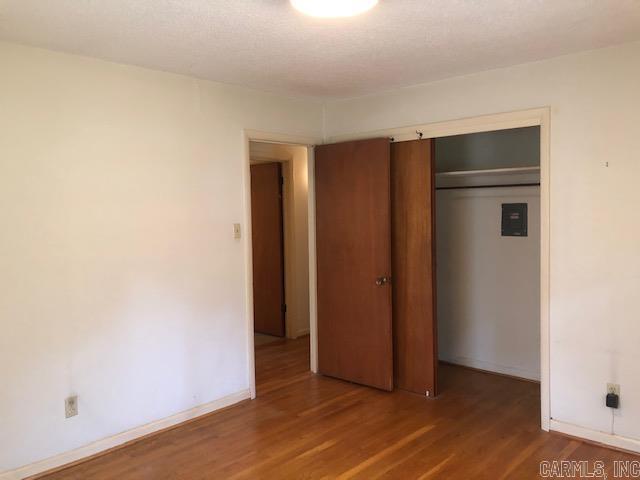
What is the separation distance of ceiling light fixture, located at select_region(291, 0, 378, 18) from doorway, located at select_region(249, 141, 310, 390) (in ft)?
11.0

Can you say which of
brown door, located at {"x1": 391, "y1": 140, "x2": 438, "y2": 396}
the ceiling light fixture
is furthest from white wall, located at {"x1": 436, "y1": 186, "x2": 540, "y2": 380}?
the ceiling light fixture

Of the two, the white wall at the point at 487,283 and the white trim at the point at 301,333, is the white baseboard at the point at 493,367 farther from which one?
the white trim at the point at 301,333

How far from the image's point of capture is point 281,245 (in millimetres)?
5941

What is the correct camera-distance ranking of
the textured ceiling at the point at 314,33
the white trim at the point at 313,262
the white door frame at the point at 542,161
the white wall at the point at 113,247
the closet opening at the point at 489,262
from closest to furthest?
the textured ceiling at the point at 314,33
the white wall at the point at 113,247
the white door frame at the point at 542,161
the closet opening at the point at 489,262
the white trim at the point at 313,262

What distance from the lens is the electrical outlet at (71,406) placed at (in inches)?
119

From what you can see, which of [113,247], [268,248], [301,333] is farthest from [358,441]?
[268,248]

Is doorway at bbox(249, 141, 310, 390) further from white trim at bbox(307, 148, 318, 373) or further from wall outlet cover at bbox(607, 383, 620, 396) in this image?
wall outlet cover at bbox(607, 383, 620, 396)

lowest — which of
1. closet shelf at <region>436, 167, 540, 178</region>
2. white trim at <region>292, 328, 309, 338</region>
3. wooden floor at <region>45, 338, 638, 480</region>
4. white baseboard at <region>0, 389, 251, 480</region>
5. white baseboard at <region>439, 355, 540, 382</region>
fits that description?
wooden floor at <region>45, 338, 638, 480</region>

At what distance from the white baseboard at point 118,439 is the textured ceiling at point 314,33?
2.31 meters

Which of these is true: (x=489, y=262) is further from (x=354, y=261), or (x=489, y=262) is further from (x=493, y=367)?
(x=354, y=261)

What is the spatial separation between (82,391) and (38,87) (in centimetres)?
176

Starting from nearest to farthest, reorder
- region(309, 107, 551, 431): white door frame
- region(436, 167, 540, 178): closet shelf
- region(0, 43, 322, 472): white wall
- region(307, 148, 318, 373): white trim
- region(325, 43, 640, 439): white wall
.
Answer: region(0, 43, 322, 472): white wall
region(325, 43, 640, 439): white wall
region(309, 107, 551, 431): white door frame
region(436, 167, 540, 178): closet shelf
region(307, 148, 318, 373): white trim

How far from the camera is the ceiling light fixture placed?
Answer: 2.21 metres

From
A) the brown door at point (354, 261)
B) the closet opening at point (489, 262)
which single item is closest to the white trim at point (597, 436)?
the closet opening at point (489, 262)
